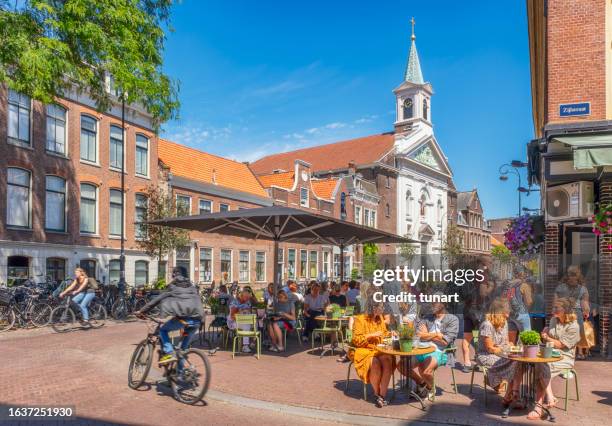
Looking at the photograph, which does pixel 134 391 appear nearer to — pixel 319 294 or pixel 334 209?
pixel 319 294

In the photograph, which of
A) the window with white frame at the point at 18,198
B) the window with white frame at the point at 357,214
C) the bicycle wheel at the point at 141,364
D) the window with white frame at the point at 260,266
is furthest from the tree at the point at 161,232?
the window with white frame at the point at 357,214

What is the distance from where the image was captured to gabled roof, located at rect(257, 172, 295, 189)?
1451 inches

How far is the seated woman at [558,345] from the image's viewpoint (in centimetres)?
616

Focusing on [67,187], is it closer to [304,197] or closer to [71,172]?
[71,172]

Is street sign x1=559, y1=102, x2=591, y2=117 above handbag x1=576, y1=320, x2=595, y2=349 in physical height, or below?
above

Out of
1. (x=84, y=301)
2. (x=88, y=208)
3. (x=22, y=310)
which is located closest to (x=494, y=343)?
(x=84, y=301)

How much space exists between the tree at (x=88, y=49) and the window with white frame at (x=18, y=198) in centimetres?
629

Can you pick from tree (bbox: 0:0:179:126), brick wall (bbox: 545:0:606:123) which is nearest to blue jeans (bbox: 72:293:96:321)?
tree (bbox: 0:0:179:126)

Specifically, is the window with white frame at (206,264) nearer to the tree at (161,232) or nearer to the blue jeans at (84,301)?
the tree at (161,232)

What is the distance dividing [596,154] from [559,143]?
4.48 feet

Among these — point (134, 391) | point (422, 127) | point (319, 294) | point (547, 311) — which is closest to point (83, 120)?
point (319, 294)

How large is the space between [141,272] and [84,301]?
10.8 metres

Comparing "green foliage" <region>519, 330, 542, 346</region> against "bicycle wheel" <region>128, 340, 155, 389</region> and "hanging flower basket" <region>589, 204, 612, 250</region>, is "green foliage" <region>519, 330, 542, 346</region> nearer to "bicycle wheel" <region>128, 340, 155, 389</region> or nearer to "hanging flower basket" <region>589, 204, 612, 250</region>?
"hanging flower basket" <region>589, 204, 612, 250</region>

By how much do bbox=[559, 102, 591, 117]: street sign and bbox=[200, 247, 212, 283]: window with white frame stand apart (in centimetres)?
2084
